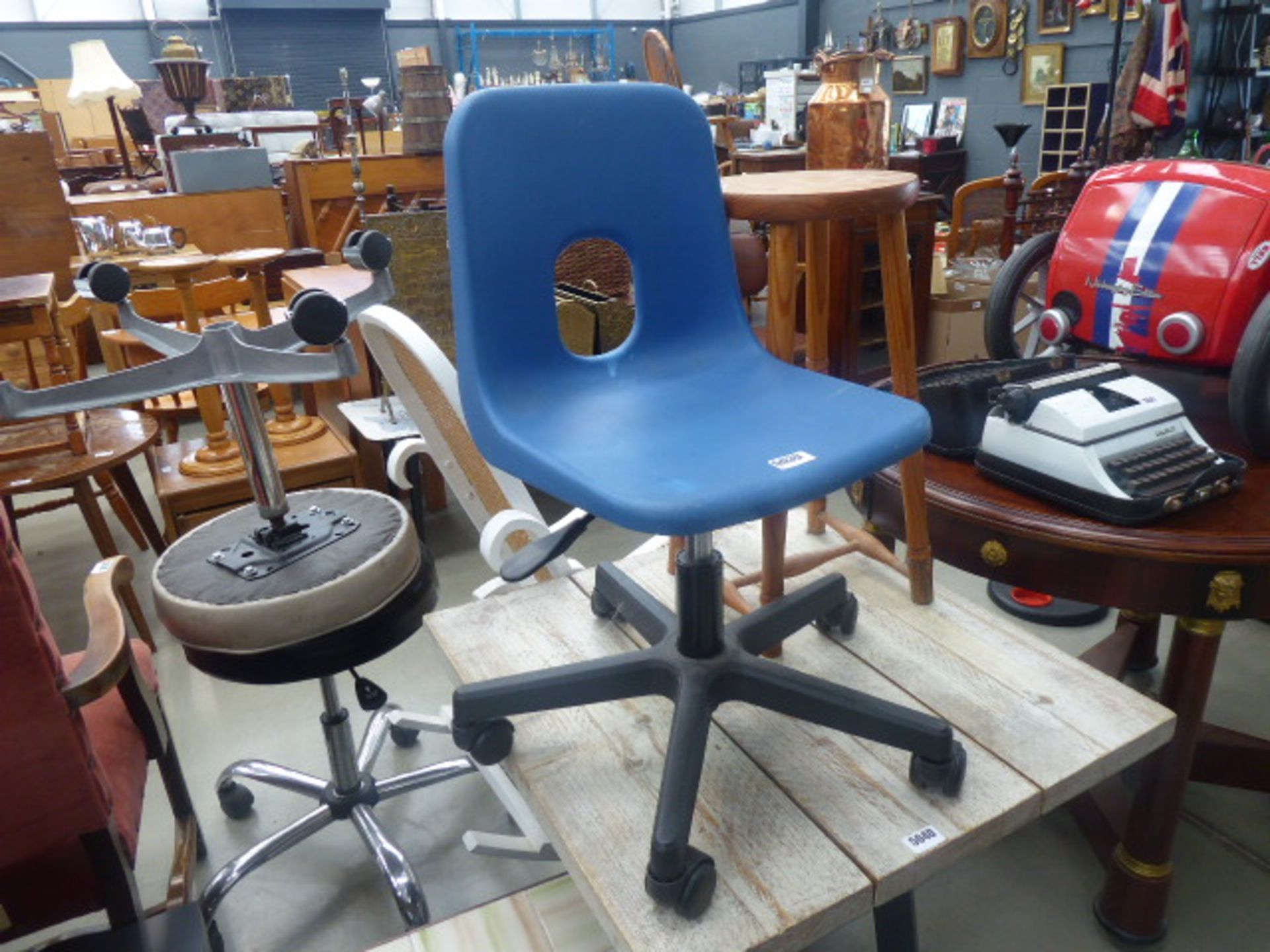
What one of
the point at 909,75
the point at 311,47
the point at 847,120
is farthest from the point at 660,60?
the point at 311,47

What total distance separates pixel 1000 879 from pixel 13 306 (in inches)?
107

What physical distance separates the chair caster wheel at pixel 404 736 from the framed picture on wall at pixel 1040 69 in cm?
672

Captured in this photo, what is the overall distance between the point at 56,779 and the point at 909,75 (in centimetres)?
846

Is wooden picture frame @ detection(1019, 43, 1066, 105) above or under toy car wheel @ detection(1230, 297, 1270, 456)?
above

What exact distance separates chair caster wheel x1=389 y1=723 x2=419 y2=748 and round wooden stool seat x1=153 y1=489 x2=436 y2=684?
23.6 inches

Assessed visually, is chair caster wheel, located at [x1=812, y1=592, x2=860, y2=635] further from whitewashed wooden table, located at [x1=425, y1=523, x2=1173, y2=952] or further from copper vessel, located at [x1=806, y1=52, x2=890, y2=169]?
copper vessel, located at [x1=806, y1=52, x2=890, y2=169]

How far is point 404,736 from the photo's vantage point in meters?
1.99

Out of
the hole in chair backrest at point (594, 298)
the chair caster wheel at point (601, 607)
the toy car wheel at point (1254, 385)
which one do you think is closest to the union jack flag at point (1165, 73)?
the hole in chair backrest at point (594, 298)

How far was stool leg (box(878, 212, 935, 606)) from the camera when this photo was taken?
1.18 m

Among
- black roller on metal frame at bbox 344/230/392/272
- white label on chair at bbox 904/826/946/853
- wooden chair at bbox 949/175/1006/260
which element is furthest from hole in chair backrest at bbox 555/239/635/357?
wooden chair at bbox 949/175/1006/260

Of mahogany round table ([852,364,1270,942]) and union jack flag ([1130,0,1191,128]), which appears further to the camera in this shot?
union jack flag ([1130,0,1191,128])

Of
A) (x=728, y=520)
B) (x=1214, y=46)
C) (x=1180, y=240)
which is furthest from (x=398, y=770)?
(x=1214, y=46)

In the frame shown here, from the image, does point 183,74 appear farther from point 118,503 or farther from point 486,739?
point 486,739

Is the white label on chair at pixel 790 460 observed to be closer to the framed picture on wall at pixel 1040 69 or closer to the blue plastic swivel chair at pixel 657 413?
the blue plastic swivel chair at pixel 657 413
